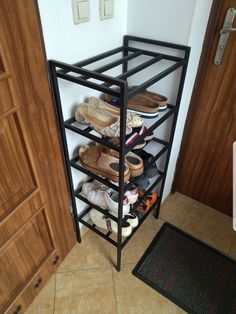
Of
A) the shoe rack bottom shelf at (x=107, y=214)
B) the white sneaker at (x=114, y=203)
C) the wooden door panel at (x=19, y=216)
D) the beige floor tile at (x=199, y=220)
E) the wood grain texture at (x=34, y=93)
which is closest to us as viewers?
the wood grain texture at (x=34, y=93)

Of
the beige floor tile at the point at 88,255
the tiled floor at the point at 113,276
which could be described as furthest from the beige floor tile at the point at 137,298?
the beige floor tile at the point at 88,255

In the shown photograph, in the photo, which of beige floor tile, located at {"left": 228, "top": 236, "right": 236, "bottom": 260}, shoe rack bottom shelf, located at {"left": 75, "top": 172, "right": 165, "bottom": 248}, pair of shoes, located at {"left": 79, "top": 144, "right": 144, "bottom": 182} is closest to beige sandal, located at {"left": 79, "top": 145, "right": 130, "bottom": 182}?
pair of shoes, located at {"left": 79, "top": 144, "right": 144, "bottom": 182}

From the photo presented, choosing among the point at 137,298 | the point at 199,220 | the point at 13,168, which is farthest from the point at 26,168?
the point at 199,220

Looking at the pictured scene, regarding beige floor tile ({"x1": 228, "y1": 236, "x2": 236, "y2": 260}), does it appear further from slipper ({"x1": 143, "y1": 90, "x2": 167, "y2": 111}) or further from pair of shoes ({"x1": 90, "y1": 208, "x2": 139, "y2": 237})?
slipper ({"x1": 143, "y1": 90, "x2": 167, "y2": 111})

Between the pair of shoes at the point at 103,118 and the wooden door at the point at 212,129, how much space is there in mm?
541

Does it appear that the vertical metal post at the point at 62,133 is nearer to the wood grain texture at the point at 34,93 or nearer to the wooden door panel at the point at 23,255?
the wood grain texture at the point at 34,93

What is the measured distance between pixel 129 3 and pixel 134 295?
1380mm

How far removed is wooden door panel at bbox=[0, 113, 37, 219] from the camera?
0.80 meters

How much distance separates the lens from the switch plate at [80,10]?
0.87m

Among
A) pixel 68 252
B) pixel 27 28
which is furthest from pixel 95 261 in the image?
pixel 27 28

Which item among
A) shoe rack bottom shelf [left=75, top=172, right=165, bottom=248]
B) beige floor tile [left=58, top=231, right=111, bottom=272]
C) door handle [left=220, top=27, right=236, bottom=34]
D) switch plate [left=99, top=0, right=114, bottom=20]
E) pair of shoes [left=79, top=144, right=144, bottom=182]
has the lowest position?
beige floor tile [left=58, top=231, right=111, bottom=272]

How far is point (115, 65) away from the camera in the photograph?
3.27 feet

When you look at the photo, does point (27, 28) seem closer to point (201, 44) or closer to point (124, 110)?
point (124, 110)

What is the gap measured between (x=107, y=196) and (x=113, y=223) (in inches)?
7.8
